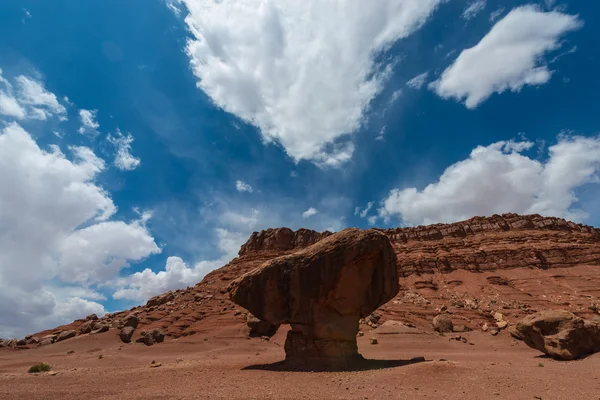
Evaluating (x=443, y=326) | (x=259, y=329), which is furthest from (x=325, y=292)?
(x=443, y=326)

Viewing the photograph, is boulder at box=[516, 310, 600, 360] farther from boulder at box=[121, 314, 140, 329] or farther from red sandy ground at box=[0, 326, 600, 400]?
boulder at box=[121, 314, 140, 329]

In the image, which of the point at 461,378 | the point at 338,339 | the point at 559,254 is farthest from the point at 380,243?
the point at 559,254

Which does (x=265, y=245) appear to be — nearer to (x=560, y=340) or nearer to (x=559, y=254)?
(x=559, y=254)

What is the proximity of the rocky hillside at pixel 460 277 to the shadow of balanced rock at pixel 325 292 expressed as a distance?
21160 millimetres

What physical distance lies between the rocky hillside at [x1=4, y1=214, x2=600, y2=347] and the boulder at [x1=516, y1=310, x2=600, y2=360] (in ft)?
66.9

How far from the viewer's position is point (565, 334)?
17719 millimetres

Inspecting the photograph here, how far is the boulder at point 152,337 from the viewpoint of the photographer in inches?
1393

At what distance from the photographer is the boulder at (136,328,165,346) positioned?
35.4 meters

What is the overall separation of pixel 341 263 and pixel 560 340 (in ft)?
40.8

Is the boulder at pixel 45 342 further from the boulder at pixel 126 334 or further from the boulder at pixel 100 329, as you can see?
the boulder at pixel 126 334

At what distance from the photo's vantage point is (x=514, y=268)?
69.7 meters

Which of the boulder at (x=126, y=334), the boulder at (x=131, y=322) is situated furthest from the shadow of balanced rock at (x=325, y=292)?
the boulder at (x=131, y=322)

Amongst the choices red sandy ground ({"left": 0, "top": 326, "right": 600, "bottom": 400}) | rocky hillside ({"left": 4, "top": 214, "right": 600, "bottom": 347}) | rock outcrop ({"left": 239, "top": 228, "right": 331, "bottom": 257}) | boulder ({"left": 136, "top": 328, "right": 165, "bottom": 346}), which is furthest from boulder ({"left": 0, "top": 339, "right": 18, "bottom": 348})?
rock outcrop ({"left": 239, "top": 228, "right": 331, "bottom": 257})

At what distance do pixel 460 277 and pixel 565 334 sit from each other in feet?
177
